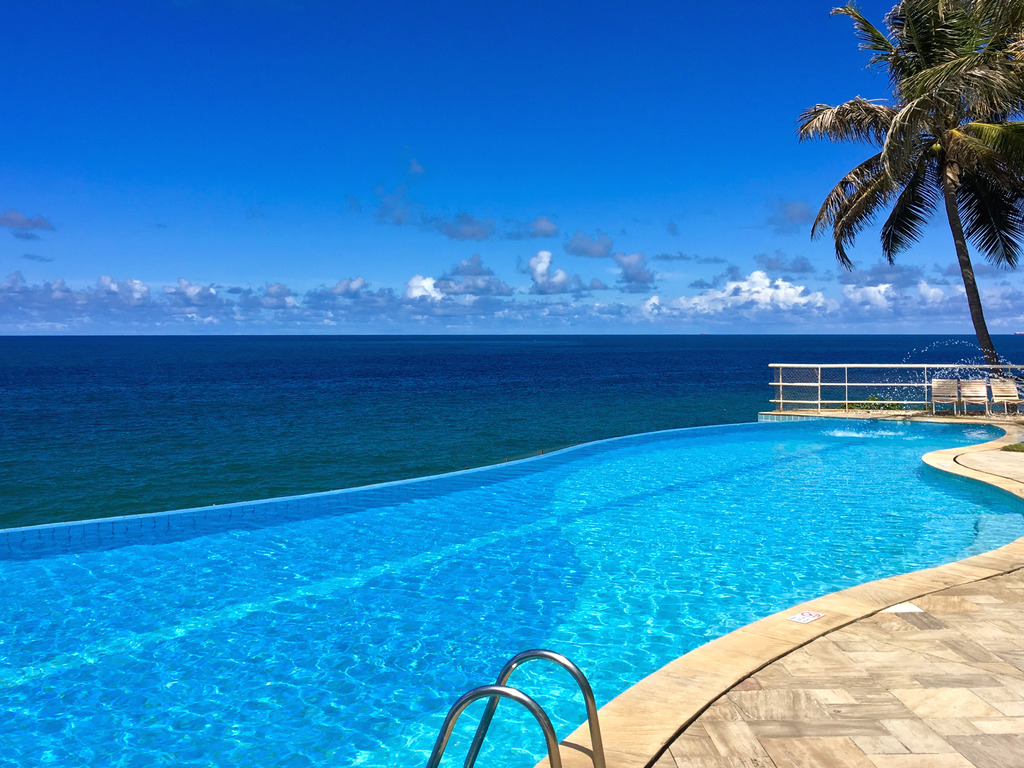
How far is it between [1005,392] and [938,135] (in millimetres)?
6318

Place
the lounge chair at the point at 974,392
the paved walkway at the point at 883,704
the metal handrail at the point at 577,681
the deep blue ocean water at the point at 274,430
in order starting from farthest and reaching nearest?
the lounge chair at the point at 974,392
the deep blue ocean water at the point at 274,430
the paved walkway at the point at 883,704
the metal handrail at the point at 577,681

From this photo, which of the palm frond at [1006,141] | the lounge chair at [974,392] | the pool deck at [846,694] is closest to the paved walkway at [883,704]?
the pool deck at [846,694]

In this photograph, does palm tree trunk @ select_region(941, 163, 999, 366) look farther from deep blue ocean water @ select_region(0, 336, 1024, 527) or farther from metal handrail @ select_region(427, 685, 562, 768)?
metal handrail @ select_region(427, 685, 562, 768)

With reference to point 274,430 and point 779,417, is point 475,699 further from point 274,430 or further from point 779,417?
point 274,430

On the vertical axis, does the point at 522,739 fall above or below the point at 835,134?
below

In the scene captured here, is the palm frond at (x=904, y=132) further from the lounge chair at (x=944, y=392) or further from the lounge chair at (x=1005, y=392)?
the lounge chair at (x=1005, y=392)

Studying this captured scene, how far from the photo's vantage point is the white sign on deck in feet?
15.7

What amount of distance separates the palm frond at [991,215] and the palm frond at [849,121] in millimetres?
2674

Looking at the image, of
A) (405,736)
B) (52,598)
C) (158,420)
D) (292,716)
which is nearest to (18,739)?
(292,716)

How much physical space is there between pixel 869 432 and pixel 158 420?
24.8 m

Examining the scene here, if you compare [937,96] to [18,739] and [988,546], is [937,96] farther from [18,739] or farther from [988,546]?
[18,739]

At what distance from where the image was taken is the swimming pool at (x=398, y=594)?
4543 millimetres

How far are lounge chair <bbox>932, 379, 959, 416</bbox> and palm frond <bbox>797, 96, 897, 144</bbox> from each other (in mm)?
6296

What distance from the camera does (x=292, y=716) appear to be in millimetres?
4582
